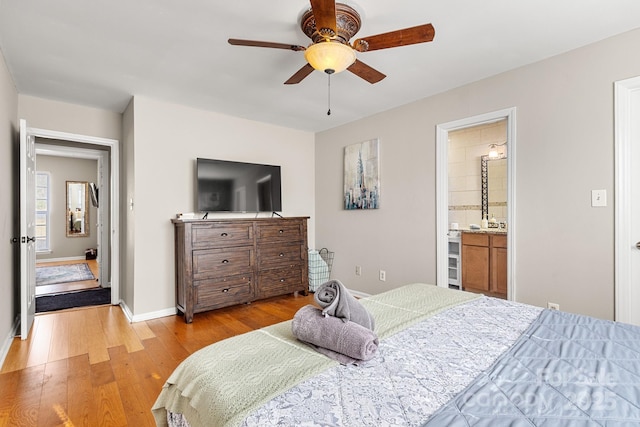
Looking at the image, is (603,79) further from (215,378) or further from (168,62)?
(168,62)

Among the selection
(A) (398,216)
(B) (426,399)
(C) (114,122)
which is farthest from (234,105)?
(B) (426,399)

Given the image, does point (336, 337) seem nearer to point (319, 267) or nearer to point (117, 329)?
point (117, 329)

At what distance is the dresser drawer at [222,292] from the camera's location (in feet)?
11.0

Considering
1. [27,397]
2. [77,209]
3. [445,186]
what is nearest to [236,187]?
[445,186]

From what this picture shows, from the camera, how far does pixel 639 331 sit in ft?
4.43

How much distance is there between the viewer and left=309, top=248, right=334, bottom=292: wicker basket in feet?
14.6

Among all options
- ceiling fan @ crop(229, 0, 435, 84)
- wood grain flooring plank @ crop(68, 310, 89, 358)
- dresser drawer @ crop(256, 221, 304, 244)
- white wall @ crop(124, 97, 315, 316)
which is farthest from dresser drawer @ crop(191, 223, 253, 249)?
ceiling fan @ crop(229, 0, 435, 84)

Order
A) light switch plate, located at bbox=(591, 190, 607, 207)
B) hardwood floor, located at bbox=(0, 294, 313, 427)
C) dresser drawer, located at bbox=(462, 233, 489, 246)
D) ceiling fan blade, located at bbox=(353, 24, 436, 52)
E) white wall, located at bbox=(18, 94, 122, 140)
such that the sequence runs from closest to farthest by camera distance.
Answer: ceiling fan blade, located at bbox=(353, 24, 436, 52)
hardwood floor, located at bbox=(0, 294, 313, 427)
light switch plate, located at bbox=(591, 190, 607, 207)
white wall, located at bbox=(18, 94, 122, 140)
dresser drawer, located at bbox=(462, 233, 489, 246)

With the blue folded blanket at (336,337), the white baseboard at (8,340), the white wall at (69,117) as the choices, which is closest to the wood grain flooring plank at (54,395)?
the white baseboard at (8,340)

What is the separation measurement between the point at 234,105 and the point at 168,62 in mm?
1082

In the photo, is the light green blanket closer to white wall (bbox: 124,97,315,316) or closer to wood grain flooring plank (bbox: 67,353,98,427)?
wood grain flooring plank (bbox: 67,353,98,427)

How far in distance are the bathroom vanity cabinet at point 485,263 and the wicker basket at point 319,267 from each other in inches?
73.2

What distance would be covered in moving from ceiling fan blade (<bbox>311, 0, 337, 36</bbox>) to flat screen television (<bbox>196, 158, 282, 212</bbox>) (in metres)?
2.41

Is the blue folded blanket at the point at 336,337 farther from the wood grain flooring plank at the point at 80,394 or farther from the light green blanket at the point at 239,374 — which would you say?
the wood grain flooring plank at the point at 80,394
